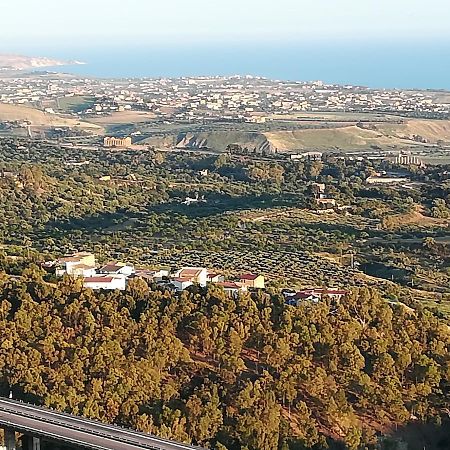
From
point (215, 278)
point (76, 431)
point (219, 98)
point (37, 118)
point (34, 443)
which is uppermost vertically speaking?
point (76, 431)

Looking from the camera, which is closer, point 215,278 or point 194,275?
point 194,275

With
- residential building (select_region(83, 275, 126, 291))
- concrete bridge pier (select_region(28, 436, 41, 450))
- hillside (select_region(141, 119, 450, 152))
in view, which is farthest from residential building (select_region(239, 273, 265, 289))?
hillside (select_region(141, 119, 450, 152))

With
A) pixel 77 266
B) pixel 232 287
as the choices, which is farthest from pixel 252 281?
pixel 77 266

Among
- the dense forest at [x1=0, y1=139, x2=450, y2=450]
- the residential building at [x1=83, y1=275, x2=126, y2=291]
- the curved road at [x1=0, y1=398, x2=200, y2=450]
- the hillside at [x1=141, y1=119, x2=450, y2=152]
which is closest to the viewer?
the curved road at [x1=0, y1=398, x2=200, y2=450]

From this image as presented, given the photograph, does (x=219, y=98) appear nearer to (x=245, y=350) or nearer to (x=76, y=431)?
(x=245, y=350)

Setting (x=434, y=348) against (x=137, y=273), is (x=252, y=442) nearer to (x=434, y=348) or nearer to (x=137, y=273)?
(x=434, y=348)

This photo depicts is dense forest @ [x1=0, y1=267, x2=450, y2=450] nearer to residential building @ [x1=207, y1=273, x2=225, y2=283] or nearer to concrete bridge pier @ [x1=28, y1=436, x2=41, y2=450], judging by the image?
concrete bridge pier @ [x1=28, y1=436, x2=41, y2=450]

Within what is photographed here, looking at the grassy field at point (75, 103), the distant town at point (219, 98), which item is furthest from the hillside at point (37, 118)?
the grassy field at point (75, 103)
